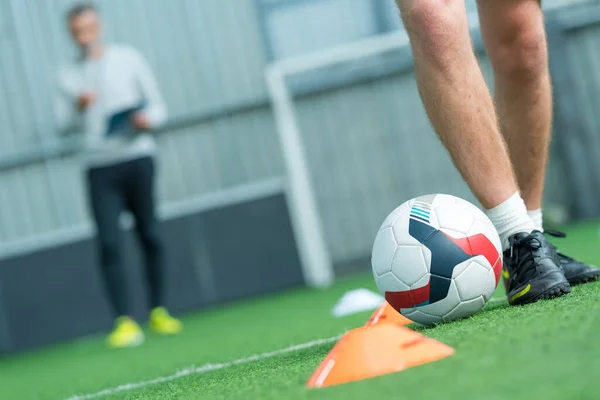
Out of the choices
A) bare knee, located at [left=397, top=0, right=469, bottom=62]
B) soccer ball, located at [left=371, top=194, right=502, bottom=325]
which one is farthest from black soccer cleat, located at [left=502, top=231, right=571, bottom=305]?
bare knee, located at [left=397, top=0, right=469, bottom=62]

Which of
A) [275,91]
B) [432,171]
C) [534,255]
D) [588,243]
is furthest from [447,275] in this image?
[432,171]

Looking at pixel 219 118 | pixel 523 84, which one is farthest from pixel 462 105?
pixel 219 118

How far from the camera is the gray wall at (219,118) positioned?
945 centimetres

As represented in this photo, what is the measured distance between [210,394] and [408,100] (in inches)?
288

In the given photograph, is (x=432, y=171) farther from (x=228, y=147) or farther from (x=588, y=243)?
(x=588, y=243)

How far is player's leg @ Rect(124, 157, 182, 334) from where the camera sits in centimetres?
650

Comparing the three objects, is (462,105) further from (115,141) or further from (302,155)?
(302,155)

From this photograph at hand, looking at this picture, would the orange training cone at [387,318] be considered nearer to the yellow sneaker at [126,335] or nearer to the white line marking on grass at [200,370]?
the white line marking on grass at [200,370]

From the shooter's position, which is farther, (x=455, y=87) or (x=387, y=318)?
(x=387, y=318)

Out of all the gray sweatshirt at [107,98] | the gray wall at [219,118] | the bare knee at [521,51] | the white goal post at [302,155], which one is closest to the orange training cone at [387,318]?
the bare knee at [521,51]

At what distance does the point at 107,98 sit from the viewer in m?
6.59

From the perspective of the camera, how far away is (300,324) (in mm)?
4930

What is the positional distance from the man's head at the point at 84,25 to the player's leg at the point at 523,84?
3.63 meters

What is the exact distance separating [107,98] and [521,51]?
382 centimetres
